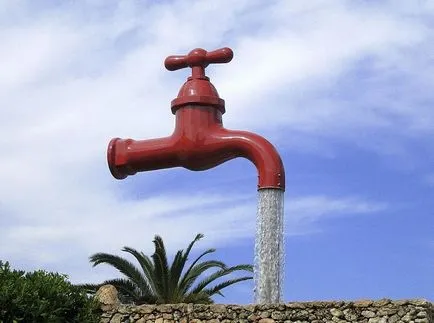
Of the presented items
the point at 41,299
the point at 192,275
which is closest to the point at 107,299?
the point at 41,299

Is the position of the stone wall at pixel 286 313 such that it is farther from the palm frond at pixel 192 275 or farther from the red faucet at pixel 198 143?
the palm frond at pixel 192 275

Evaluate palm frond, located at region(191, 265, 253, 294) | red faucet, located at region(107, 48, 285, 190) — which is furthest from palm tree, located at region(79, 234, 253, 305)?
red faucet, located at region(107, 48, 285, 190)

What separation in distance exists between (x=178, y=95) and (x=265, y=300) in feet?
10.8

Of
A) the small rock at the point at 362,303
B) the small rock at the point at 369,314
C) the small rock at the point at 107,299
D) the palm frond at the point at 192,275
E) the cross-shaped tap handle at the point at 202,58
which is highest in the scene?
the cross-shaped tap handle at the point at 202,58

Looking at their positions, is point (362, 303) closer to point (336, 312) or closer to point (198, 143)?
point (336, 312)

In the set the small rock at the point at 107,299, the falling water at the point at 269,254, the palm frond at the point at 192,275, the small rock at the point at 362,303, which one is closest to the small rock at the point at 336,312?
the small rock at the point at 362,303

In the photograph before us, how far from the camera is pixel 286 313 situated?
455 inches

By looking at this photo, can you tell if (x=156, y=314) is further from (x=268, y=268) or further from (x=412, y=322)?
(x=412, y=322)

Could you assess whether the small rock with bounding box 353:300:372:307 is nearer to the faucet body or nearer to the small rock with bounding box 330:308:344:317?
the small rock with bounding box 330:308:344:317

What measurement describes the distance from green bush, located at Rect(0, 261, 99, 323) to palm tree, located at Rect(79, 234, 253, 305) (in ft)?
19.0

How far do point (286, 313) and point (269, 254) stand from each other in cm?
82

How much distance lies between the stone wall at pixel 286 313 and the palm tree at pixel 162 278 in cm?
574

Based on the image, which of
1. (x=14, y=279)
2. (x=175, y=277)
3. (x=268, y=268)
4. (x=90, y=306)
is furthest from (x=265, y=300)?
(x=175, y=277)

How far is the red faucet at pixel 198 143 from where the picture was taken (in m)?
12.4
